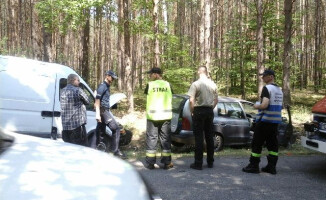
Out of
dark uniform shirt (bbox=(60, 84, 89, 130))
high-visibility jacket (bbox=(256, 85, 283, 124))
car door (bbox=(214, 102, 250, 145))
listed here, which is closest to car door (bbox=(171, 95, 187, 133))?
car door (bbox=(214, 102, 250, 145))

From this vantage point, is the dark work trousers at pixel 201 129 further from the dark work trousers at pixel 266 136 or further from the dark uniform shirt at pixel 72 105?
the dark uniform shirt at pixel 72 105

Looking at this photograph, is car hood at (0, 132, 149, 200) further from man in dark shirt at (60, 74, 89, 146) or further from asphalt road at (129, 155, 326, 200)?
man in dark shirt at (60, 74, 89, 146)

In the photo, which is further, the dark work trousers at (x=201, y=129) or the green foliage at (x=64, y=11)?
the green foliage at (x=64, y=11)

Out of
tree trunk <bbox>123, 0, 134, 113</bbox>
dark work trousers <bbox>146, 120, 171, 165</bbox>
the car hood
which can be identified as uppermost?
tree trunk <bbox>123, 0, 134, 113</bbox>

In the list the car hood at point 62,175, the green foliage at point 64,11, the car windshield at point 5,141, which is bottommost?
the car hood at point 62,175

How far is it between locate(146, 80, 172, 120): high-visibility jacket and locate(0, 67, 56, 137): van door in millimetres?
2402

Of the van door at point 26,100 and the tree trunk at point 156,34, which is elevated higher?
the tree trunk at point 156,34

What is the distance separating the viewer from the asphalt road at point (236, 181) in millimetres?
5426

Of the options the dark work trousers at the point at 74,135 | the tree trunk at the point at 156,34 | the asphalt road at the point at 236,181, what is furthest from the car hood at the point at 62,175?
the tree trunk at the point at 156,34

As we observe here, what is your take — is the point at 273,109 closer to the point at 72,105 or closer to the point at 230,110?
the point at 230,110

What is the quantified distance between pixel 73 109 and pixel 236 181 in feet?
11.0

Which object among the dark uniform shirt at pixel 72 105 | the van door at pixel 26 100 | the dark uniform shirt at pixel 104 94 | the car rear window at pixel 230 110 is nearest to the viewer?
the dark uniform shirt at pixel 72 105

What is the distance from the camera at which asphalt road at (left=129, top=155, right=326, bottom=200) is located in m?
5.43

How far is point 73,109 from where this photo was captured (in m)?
6.52
